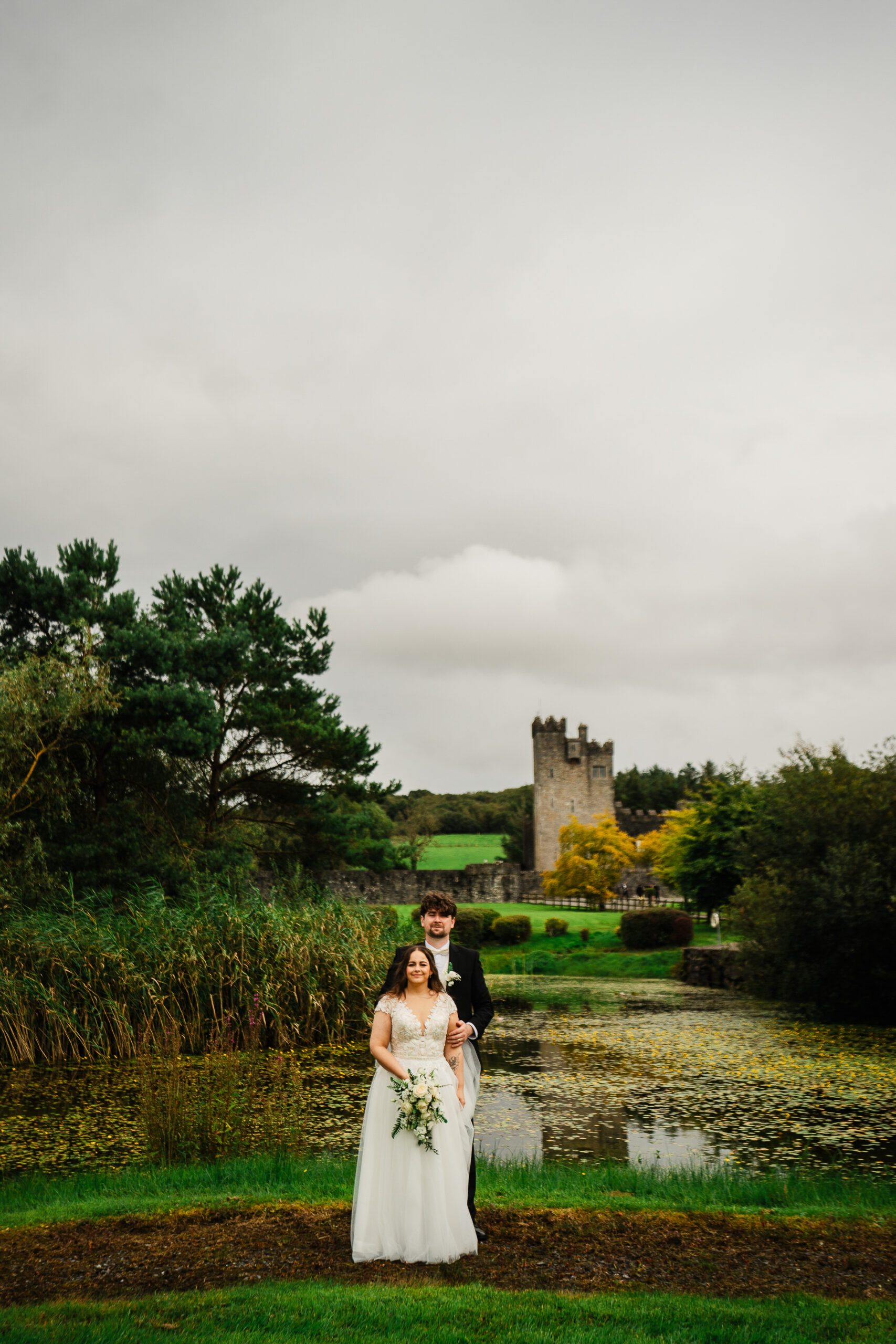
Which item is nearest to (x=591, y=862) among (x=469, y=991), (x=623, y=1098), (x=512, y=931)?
(x=512, y=931)

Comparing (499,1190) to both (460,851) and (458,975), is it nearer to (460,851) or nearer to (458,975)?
(458,975)

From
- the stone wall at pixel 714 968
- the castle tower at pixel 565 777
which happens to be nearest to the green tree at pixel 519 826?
the castle tower at pixel 565 777

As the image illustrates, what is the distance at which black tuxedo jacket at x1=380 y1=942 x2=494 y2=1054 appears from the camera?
4.82m

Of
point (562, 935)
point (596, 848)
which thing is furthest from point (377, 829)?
Answer: point (562, 935)

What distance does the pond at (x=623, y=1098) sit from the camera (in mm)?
7555

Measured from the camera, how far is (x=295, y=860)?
75.7 feet

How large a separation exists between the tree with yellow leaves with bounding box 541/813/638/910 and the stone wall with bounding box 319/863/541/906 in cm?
628

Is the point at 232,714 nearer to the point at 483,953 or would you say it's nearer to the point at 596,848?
the point at 483,953

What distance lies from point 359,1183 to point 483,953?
22585 mm

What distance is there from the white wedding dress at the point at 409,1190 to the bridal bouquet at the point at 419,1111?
0.10ft

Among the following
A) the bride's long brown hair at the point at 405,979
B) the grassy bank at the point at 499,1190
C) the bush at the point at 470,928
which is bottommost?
the bush at the point at 470,928

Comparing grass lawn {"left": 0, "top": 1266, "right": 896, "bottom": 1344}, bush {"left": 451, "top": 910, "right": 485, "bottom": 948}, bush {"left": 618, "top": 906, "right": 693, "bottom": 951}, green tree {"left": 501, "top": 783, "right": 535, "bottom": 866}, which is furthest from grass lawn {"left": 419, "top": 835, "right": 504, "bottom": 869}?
grass lawn {"left": 0, "top": 1266, "right": 896, "bottom": 1344}

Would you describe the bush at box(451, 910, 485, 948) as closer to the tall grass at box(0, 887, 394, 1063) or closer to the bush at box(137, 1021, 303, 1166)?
the tall grass at box(0, 887, 394, 1063)

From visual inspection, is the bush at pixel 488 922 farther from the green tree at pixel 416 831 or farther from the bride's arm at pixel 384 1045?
the bride's arm at pixel 384 1045
